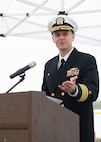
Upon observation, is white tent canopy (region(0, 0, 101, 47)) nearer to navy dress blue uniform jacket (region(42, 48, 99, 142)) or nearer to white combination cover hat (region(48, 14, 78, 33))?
white combination cover hat (region(48, 14, 78, 33))

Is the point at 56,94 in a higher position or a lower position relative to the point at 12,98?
higher

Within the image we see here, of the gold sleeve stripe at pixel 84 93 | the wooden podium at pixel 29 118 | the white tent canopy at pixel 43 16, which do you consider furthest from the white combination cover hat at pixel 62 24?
the white tent canopy at pixel 43 16

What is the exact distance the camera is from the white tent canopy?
5793 mm

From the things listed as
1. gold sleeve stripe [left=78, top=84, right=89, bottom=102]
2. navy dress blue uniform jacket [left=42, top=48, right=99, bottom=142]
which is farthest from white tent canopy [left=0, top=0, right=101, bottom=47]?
gold sleeve stripe [left=78, top=84, right=89, bottom=102]

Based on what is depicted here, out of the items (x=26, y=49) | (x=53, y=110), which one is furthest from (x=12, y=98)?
(x=26, y=49)

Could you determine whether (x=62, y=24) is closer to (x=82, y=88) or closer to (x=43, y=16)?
(x=82, y=88)

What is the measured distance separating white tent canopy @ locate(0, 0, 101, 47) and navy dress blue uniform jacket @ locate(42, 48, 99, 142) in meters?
3.58

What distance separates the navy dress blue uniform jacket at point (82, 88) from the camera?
1.86 metres

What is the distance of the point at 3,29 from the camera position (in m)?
6.68

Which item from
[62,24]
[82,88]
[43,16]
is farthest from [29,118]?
[43,16]

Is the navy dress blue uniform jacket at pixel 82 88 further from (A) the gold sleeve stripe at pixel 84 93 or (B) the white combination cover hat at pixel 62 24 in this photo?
(B) the white combination cover hat at pixel 62 24

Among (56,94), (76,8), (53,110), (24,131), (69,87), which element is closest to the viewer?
(24,131)

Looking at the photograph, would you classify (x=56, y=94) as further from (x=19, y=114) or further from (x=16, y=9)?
(x=16, y=9)

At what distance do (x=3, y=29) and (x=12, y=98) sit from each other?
5391mm
